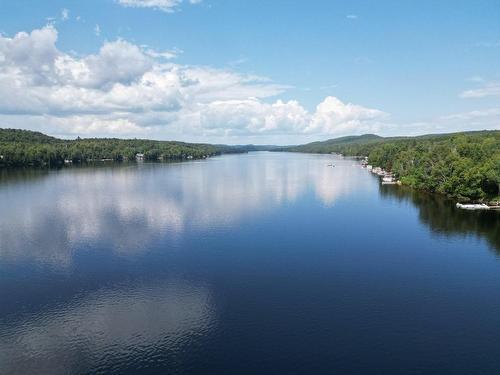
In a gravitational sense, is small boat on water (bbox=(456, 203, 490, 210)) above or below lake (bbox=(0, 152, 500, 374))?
above

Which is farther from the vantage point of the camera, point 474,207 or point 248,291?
point 474,207

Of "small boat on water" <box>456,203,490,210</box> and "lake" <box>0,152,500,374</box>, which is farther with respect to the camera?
"small boat on water" <box>456,203,490,210</box>

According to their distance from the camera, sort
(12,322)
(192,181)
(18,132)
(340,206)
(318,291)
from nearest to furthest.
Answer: (12,322)
(318,291)
(340,206)
(192,181)
(18,132)

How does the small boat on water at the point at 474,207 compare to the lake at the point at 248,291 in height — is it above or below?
above

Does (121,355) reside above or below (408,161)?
below

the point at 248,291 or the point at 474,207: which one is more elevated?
the point at 474,207

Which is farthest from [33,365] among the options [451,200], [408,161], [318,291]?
[408,161]

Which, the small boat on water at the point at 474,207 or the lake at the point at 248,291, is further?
the small boat on water at the point at 474,207

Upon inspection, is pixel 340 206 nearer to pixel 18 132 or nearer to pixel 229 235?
pixel 229 235
